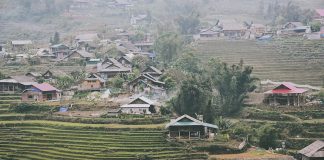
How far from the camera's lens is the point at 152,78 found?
50188mm

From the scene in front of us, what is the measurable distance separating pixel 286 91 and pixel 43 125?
55.9ft

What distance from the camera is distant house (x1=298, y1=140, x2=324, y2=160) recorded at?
34938 millimetres

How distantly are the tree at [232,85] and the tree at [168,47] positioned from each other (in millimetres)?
11455

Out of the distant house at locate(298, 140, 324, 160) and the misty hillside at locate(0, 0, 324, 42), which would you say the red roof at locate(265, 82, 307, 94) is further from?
the misty hillside at locate(0, 0, 324, 42)

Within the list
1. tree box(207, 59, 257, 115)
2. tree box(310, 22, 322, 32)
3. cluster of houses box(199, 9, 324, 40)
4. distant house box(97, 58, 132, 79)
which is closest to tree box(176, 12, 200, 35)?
cluster of houses box(199, 9, 324, 40)

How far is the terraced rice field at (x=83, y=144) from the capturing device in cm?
3597

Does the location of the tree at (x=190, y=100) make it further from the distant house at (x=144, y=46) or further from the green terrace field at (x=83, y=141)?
the distant house at (x=144, y=46)

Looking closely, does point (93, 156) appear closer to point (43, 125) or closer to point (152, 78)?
point (43, 125)

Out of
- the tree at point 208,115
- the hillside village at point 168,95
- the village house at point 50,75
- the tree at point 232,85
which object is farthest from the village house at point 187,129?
the village house at point 50,75

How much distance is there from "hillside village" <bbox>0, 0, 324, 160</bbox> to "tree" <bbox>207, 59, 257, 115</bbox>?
78 mm

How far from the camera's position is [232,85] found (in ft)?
153

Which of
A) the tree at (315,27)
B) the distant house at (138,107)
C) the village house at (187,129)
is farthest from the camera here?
the tree at (315,27)

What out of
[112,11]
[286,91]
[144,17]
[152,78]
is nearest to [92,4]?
[112,11]

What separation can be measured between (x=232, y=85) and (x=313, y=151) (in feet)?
41.3
